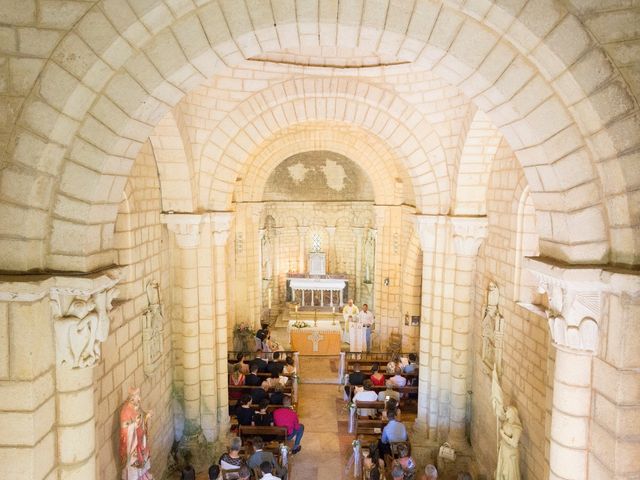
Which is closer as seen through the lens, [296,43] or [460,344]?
[296,43]

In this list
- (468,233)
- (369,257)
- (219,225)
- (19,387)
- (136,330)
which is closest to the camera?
(19,387)

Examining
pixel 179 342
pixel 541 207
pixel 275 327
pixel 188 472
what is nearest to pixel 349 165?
pixel 275 327

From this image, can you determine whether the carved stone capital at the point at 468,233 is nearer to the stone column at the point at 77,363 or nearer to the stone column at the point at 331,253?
the stone column at the point at 77,363

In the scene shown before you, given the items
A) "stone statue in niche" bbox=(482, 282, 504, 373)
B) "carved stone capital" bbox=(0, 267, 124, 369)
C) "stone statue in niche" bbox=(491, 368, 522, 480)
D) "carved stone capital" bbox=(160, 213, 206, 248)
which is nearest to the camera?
"carved stone capital" bbox=(0, 267, 124, 369)

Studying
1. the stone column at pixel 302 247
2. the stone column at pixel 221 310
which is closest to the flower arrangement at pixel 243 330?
the stone column at pixel 302 247

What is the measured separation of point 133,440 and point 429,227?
559 cm

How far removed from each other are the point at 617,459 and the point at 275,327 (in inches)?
586

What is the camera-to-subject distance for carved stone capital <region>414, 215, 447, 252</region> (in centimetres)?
834

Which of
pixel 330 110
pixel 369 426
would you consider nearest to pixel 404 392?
pixel 369 426

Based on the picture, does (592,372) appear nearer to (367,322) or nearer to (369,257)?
(367,322)

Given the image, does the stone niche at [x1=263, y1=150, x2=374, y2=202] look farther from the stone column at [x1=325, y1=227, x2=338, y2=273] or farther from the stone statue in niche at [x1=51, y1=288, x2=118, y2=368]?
the stone statue in niche at [x1=51, y1=288, x2=118, y2=368]

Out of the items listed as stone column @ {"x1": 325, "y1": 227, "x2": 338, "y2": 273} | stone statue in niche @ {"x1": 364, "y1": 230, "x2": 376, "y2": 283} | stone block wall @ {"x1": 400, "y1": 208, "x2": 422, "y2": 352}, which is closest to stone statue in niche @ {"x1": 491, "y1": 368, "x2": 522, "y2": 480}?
stone block wall @ {"x1": 400, "y1": 208, "x2": 422, "y2": 352}

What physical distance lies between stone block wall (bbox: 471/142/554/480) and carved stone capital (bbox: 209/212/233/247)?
4407 mm

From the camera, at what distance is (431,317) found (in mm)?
8852
